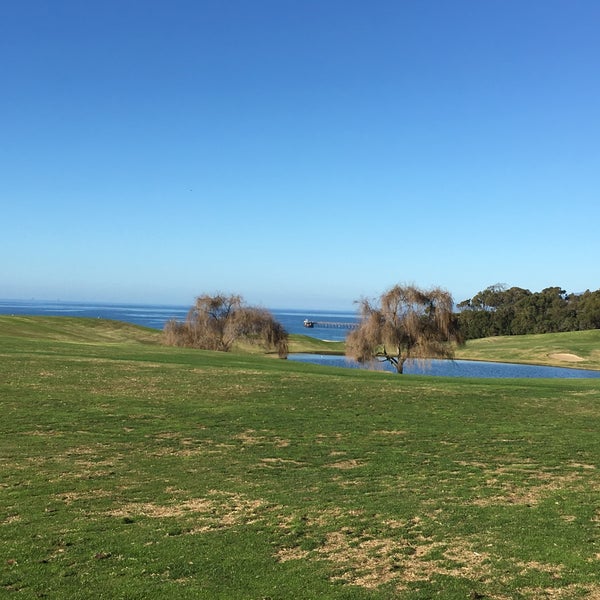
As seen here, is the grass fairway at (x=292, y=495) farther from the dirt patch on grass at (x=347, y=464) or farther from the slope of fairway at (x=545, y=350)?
the slope of fairway at (x=545, y=350)

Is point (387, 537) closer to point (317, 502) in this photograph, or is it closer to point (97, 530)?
point (317, 502)

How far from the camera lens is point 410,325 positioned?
5709cm

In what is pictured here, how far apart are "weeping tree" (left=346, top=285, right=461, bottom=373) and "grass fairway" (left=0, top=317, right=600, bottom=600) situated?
31418 millimetres

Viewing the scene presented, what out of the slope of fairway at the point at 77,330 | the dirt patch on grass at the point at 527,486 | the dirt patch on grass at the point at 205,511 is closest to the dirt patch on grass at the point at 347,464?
the dirt patch on grass at the point at 527,486

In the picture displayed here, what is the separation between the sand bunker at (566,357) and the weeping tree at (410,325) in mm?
42160

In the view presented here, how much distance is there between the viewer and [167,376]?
30062mm

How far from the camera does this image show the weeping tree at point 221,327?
229 ft

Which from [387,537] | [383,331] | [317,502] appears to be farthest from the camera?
[383,331]

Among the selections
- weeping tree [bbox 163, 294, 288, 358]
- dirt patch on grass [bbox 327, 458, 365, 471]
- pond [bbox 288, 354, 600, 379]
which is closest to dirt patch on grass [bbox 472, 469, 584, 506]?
dirt patch on grass [bbox 327, 458, 365, 471]

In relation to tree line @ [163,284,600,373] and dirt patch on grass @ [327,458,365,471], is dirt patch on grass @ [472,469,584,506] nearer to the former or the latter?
dirt patch on grass @ [327,458,365,471]

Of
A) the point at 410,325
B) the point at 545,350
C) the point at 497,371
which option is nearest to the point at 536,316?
the point at 545,350

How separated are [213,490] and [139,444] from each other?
4.93 metres

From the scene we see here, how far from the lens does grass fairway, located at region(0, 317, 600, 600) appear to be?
8.37 metres

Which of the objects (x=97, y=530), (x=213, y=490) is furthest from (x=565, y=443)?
(x=97, y=530)
